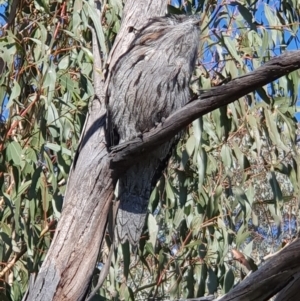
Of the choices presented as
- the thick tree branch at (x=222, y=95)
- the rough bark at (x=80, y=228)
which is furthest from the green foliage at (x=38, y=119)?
the thick tree branch at (x=222, y=95)

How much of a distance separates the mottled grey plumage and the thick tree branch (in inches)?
Answer: 18.1

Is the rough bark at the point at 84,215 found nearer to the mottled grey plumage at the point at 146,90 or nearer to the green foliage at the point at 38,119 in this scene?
the mottled grey plumage at the point at 146,90

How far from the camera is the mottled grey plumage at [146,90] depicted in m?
2.62

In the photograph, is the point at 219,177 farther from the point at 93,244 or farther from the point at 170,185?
the point at 93,244

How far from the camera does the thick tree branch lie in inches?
76.3

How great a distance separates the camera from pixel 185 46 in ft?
8.91

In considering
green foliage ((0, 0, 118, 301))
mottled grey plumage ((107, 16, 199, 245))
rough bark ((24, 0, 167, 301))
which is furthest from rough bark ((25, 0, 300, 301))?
green foliage ((0, 0, 118, 301))

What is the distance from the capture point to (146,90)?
2.76 m

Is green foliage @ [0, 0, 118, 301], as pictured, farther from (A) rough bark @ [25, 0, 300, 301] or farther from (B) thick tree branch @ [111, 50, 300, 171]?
(B) thick tree branch @ [111, 50, 300, 171]

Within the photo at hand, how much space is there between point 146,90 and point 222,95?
32.1 inches

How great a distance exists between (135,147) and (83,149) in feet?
0.80

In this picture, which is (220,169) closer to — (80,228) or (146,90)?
(146,90)

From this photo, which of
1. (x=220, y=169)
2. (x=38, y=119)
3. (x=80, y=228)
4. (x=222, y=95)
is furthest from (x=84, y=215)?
(x=220, y=169)

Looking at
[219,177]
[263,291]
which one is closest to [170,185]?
[219,177]
